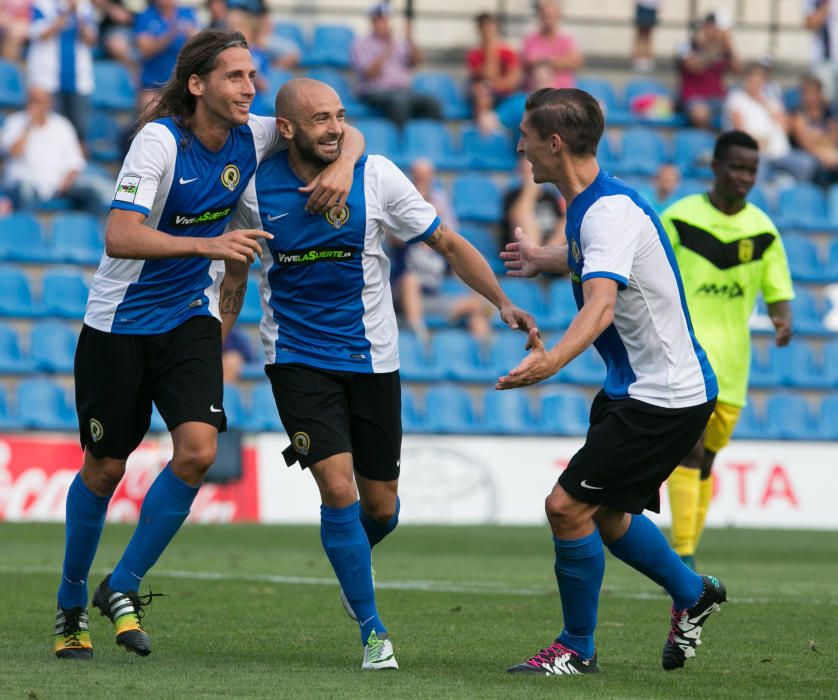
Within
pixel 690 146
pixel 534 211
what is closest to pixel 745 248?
pixel 534 211

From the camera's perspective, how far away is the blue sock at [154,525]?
6.12 m

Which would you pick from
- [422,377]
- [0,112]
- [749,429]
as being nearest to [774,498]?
[749,429]

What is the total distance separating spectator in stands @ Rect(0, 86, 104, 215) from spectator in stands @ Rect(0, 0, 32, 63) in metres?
1.48

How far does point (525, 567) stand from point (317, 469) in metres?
4.76

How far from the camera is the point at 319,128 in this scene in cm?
614

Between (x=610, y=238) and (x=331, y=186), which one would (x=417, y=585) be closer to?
(x=331, y=186)

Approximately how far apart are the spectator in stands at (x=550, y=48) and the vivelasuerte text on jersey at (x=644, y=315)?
520 inches

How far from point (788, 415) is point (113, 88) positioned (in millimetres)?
8129

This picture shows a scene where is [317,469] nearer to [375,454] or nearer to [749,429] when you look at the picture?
[375,454]

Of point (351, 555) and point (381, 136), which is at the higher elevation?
point (381, 136)

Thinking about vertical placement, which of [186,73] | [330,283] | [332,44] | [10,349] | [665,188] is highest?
[332,44]

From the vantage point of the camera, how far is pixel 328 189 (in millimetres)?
6070

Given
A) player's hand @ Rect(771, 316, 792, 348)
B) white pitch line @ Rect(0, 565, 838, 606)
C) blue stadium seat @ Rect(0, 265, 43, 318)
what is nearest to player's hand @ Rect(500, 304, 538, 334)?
white pitch line @ Rect(0, 565, 838, 606)

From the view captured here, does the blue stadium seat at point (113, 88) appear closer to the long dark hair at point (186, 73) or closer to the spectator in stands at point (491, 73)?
the spectator in stands at point (491, 73)
